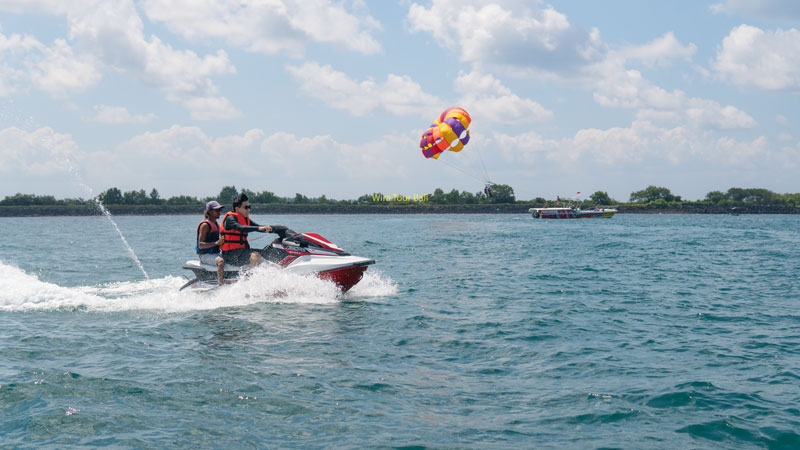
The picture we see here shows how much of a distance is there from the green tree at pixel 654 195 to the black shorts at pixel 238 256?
6390 inches

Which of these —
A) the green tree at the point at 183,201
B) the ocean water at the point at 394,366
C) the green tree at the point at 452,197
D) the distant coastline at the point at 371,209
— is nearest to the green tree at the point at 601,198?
the distant coastline at the point at 371,209

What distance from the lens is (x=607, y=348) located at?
29.0 feet

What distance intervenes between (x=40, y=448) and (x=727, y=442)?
6141mm

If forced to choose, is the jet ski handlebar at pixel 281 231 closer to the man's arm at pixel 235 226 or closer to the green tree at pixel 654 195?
the man's arm at pixel 235 226

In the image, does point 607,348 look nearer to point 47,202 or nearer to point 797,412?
point 797,412

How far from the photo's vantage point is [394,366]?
7652 millimetres

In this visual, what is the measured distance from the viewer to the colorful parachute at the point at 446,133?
142 ft

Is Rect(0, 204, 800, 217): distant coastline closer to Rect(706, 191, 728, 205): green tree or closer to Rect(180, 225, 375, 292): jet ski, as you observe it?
Rect(706, 191, 728, 205): green tree

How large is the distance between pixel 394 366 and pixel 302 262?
5084 millimetres

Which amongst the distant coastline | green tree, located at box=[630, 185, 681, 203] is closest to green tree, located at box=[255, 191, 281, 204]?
the distant coastline

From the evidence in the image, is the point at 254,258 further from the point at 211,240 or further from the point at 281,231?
the point at 211,240

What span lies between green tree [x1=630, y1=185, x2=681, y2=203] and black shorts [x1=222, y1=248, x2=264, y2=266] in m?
162

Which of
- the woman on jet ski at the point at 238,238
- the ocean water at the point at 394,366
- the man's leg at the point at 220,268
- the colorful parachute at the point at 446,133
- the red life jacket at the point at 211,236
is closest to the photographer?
the ocean water at the point at 394,366

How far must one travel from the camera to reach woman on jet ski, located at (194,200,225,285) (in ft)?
39.5
